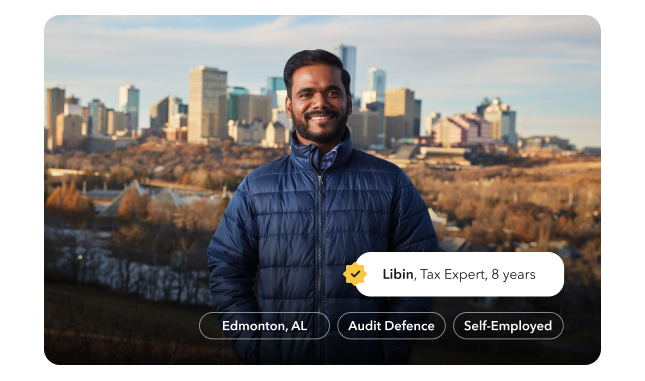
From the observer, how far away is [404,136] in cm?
429

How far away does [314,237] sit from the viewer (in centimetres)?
269

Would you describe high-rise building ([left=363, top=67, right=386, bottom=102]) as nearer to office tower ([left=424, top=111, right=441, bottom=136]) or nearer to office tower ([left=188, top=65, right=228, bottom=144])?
office tower ([left=424, top=111, right=441, bottom=136])

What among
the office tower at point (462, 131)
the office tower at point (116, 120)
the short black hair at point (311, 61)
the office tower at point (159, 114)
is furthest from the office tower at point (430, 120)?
the office tower at point (116, 120)

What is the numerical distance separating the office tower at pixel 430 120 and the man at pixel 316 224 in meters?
1.40

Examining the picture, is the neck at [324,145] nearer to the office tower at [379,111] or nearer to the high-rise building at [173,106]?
the office tower at [379,111]

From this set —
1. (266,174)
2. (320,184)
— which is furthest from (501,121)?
(266,174)

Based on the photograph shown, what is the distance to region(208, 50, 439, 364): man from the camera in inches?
107

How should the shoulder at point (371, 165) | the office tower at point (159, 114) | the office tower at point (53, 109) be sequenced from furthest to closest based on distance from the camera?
the office tower at point (159, 114) → the office tower at point (53, 109) → the shoulder at point (371, 165)

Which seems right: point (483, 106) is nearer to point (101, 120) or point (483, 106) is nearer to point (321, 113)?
point (321, 113)

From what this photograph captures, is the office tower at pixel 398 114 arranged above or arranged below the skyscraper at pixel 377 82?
below

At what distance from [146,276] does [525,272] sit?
315 centimetres

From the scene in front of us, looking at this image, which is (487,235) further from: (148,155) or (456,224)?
(148,155)

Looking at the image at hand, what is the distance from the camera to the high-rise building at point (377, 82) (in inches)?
153

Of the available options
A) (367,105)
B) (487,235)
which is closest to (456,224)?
(487,235)
